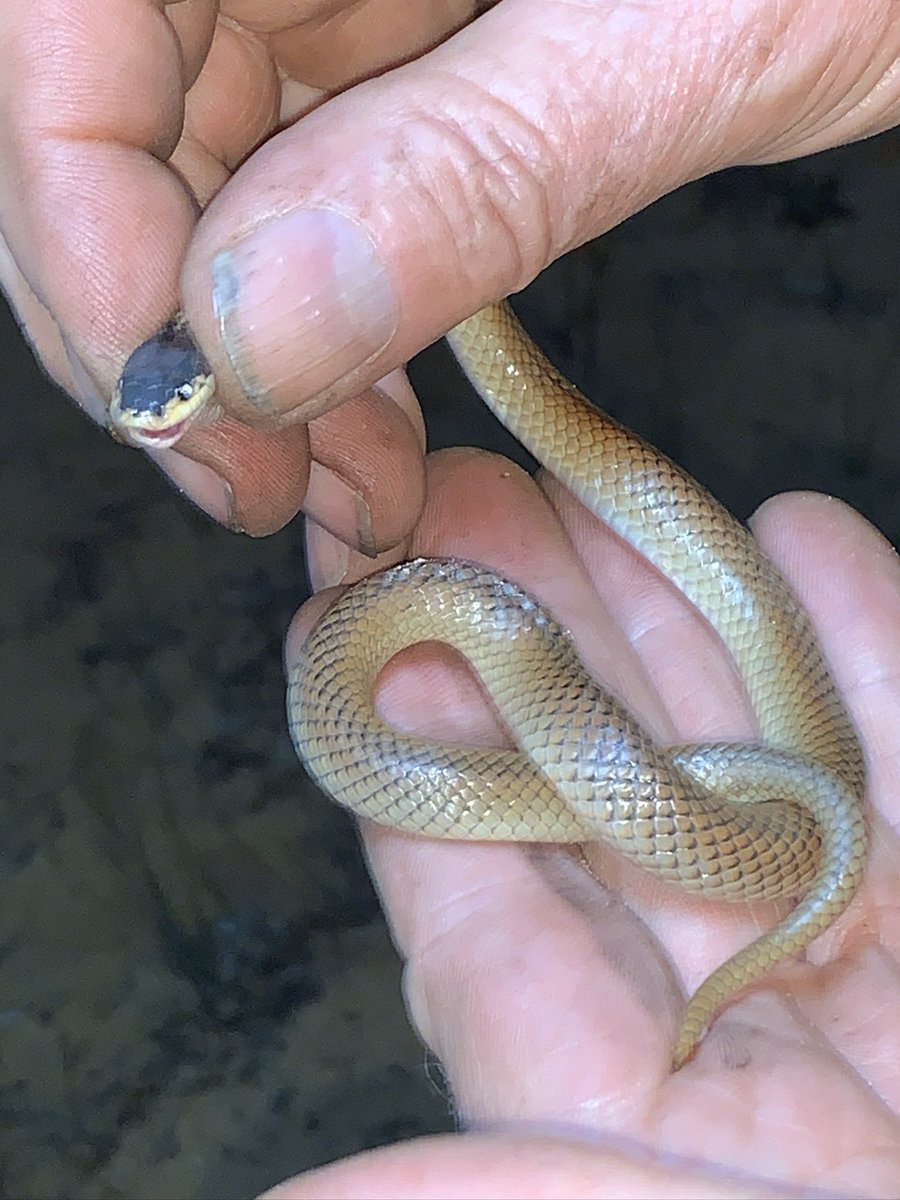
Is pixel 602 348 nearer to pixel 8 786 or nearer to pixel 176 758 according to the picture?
pixel 176 758

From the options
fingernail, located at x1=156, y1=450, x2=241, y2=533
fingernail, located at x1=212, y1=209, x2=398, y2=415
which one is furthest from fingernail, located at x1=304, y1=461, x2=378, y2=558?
fingernail, located at x1=212, y1=209, x2=398, y2=415

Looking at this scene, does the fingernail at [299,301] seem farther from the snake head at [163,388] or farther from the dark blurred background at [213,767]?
the dark blurred background at [213,767]

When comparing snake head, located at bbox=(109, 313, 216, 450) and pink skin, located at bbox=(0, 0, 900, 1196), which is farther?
snake head, located at bbox=(109, 313, 216, 450)

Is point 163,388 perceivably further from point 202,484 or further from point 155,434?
point 202,484

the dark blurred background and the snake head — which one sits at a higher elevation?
the snake head

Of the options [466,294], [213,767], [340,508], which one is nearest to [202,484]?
[340,508]

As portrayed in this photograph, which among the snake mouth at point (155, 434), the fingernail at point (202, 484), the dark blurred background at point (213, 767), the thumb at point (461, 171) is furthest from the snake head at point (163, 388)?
the dark blurred background at point (213, 767)

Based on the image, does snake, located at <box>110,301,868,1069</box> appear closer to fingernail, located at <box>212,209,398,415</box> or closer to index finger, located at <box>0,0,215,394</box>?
index finger, located at <box>0,0,215,394</box>
